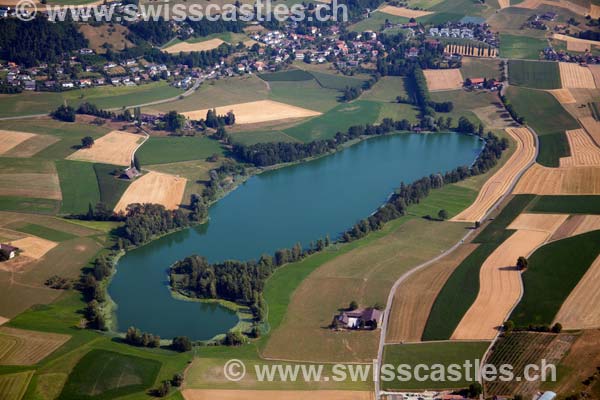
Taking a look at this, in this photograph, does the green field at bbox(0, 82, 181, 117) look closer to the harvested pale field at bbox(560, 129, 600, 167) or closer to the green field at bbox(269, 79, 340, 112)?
the green field at bbox(269, 79, 340, 112)

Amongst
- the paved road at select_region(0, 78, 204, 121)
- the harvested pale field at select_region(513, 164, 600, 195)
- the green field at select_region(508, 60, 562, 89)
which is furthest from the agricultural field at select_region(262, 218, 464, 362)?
the green field at select_region(508, 60, 562, 89)

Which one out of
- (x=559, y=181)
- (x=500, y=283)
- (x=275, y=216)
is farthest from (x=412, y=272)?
(x=559, y=181)

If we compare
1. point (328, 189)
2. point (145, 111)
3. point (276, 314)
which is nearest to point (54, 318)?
point (276, 314)

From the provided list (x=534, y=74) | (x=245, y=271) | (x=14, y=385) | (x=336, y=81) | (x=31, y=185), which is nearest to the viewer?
(x=14, y=385)

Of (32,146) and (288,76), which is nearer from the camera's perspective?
(32,146)

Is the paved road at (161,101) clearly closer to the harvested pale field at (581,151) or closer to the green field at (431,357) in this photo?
the harvested pale field at (581,151)

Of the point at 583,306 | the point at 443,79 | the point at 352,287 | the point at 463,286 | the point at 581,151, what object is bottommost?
the point at 352,287

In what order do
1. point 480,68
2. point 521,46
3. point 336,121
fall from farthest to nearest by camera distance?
point 521,46
point 480,68
point 336,121

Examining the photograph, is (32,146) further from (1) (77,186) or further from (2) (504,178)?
(2) (504,178)
